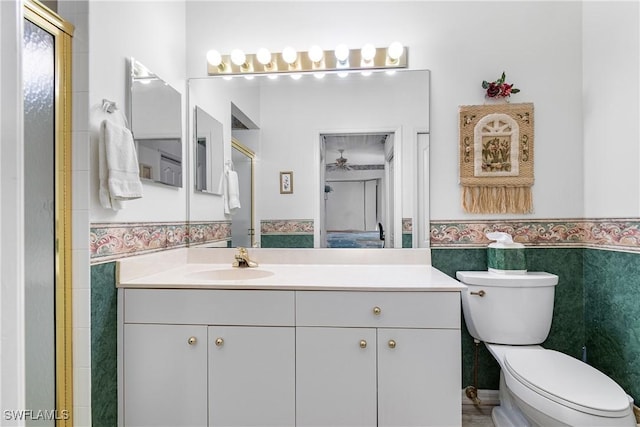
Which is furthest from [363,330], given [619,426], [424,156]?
[424,156]

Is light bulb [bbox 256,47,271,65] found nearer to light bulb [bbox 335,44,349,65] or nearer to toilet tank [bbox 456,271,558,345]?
light bulb [bbox 335,44,349,65]

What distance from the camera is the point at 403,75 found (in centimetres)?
203

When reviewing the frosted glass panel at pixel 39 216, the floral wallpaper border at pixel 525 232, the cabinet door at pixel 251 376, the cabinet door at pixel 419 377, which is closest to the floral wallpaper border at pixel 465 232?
the floral wallpaper border at pixel 525 232

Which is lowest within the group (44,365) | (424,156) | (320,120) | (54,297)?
(44,365)

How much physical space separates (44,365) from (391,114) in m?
1.92

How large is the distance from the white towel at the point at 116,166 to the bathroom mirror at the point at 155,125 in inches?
7.3

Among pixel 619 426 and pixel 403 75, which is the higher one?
pixel 403 75

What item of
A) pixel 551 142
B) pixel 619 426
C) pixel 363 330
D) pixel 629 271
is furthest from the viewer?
pixel 551 142

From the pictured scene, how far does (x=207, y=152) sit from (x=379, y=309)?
1.37m

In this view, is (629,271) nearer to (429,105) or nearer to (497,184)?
(497,184)

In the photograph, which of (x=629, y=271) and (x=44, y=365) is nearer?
(x=44, y=365)

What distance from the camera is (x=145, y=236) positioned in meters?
1.72

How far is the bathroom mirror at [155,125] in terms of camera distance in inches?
64.7

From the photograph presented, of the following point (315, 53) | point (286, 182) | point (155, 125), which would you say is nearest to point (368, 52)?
point (315, 53)
